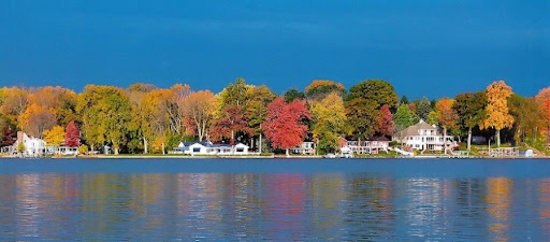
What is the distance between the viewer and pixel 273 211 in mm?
33094

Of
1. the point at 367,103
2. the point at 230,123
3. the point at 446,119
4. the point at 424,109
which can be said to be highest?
the point at 424,109

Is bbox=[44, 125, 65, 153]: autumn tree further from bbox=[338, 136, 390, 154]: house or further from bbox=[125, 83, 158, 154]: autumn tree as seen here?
bbox=[338, 136, 390, 154]: house

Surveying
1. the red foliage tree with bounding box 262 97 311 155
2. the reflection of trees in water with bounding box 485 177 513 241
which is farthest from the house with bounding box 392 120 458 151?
the reflection of trees in water with bounding box 485 177 513 241

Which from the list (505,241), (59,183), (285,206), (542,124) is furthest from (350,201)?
(542,124)

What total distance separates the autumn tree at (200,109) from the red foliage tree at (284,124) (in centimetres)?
976

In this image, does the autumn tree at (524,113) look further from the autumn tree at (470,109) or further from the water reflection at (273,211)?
the water reflection at (273,211)

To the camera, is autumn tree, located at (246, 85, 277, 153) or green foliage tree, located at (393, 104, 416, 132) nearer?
autumn tree, located at (246, 85, 277, 153)

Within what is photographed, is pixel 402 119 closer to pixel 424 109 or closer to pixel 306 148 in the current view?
pixel 424 109

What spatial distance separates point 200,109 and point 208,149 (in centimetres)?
581

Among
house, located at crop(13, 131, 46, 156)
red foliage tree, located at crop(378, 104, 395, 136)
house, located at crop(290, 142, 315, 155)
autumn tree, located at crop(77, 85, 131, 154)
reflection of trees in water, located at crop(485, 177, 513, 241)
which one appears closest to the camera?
reflection of trees in water, located at crop(485, 177, 513, 241)

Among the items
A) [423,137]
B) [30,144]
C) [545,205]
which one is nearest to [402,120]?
[423,137]

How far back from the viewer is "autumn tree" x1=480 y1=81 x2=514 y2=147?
112 meters

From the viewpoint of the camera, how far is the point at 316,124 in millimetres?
114250

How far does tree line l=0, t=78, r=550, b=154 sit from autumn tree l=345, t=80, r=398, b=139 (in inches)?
5.3
